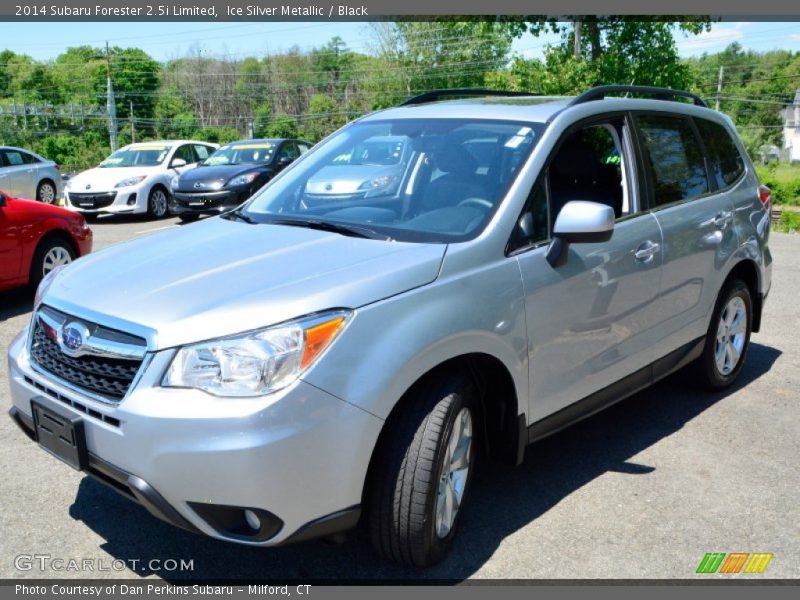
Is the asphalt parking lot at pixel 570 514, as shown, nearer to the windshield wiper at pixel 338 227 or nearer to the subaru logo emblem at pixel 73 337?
the subaru logo emblem at pixel 73 337

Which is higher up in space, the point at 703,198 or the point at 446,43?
the point at 446,43

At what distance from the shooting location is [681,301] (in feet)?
15.0

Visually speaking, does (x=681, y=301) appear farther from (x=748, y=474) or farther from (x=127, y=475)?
(x=127, y=475)

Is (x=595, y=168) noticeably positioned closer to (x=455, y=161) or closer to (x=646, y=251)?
(x=646, y=251)

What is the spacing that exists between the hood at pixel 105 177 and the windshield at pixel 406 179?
467 inches

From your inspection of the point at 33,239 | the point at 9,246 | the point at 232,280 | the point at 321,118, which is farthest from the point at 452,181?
the point at 321,118

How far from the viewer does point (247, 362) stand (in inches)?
106

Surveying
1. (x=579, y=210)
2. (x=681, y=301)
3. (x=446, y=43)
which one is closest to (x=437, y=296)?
(x=579, y=210)

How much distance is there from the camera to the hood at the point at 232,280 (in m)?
2.76

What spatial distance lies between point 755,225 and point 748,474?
1893 millimetres

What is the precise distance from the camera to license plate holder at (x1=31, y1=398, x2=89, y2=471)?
2.89 metres

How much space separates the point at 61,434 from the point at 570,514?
2.22 metres

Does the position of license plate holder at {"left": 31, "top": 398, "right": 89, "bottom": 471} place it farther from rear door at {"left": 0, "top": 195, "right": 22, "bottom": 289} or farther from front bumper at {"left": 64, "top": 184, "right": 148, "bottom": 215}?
front bumper at {"left": 64, "top": 184, "right": 148, "bottom": 215}

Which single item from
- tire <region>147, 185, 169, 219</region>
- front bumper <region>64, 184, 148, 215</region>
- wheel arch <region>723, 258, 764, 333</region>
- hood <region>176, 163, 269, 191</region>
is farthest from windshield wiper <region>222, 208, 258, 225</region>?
tire <region>147, 185, 169, 219</region>
